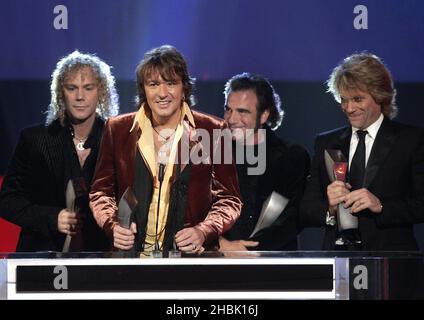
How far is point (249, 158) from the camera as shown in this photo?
168 inches

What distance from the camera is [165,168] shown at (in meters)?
4.05

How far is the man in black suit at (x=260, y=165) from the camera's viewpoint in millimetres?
4262

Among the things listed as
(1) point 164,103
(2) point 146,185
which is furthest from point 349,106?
(2) point 146,185

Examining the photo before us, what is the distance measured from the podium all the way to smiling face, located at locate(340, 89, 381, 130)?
2.38 ft

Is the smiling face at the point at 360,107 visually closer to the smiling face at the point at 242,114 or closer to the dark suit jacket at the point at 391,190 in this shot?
the dark suit jacket at the point at 391,190

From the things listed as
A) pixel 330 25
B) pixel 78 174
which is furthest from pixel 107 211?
pixel 330 25

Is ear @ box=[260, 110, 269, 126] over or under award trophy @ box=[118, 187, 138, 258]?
over

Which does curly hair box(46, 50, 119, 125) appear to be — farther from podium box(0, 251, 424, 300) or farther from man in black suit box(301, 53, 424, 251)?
man in black suit box(301, 53, 424, 251)

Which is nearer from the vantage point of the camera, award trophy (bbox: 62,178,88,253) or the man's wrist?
the man's wrist

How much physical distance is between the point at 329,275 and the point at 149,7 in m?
1.59

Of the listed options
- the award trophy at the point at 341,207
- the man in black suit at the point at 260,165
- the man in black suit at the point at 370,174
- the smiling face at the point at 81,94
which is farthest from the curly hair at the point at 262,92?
the smiling face at the point at 81,94

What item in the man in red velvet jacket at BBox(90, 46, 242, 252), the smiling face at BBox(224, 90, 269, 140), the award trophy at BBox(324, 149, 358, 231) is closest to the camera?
the man in red velvet jacket at BBox(90, 46, 242, 252)

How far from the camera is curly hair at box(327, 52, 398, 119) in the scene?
13.7 ft

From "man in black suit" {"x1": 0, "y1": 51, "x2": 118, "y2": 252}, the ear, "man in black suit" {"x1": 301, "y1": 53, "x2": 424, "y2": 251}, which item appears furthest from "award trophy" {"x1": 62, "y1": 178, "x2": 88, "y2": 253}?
"man in black suit" {"x1": 301, "y1": 53, "x2": 424, "y2": 251}
